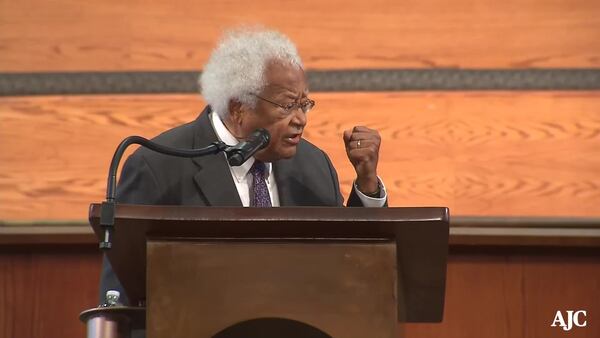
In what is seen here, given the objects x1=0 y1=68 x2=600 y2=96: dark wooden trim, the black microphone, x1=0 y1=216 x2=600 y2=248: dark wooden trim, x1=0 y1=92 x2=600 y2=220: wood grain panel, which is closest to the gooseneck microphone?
the black microphone

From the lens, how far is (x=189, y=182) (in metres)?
2.48

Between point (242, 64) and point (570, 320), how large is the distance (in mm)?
1153

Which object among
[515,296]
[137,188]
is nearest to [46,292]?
[137,188]

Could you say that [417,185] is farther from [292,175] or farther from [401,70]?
[292,175]

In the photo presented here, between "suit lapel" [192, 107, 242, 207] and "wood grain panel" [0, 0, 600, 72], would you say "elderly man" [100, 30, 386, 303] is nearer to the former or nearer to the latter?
"suit lapel" [192, 107, 242, 207]

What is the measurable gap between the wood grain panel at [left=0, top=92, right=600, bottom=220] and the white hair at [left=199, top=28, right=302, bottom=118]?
78 cm

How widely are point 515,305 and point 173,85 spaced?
1242 millimetres

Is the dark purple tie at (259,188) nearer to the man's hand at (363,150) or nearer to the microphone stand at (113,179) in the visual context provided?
the man's hand at (363,150)

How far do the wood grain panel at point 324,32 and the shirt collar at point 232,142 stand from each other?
879mm

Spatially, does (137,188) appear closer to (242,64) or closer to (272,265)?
(242,64)

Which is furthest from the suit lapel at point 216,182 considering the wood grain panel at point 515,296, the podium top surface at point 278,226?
the wood grain panel at point 515,296

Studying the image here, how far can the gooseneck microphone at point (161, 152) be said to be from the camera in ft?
6.13

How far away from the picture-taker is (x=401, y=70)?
138 inches

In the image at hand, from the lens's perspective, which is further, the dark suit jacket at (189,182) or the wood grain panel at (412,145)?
the wood grain panel at (412,145)
